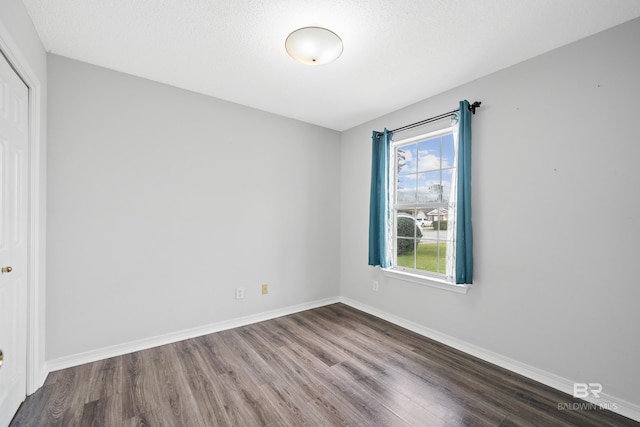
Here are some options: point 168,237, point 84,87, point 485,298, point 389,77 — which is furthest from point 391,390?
point 84,87

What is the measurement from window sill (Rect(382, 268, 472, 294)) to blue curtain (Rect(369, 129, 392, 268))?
0.12 metres

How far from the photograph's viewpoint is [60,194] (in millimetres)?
2234

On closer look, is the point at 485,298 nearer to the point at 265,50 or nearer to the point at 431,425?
the point at 431,425

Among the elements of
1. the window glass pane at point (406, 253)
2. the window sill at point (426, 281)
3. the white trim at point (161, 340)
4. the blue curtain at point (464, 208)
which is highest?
the blue curtain at point (464, 208)

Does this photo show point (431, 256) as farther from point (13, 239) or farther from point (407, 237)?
point (13, 239)

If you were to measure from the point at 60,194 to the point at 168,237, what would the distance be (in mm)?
875

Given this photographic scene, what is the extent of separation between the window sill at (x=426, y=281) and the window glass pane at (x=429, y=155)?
1.20 m

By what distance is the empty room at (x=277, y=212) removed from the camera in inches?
69.2

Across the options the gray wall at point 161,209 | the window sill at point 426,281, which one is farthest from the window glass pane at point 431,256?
the gray wall at point 161,209

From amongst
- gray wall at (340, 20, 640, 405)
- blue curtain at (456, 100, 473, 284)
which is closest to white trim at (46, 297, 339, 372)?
gray wall at (340, 20, 640, 405)

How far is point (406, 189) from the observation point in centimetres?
331

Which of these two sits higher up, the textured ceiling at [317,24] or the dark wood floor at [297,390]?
the textured ceiling at [317,24]

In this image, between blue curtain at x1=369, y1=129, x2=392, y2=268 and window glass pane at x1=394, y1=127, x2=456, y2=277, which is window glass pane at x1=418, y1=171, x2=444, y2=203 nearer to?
window glass pane at x1=394, y1=127, x2=456, y2=277

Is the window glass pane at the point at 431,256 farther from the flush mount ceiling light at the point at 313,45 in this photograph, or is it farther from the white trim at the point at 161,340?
the flush mount ceiling light at the point at 313,45
